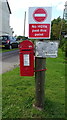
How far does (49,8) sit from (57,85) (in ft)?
8.12

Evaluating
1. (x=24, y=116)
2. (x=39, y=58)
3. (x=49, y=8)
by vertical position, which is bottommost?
(x=24, y=116)

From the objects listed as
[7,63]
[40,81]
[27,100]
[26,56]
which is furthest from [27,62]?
[7,63]

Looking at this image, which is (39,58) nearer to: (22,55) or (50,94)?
(22,55)

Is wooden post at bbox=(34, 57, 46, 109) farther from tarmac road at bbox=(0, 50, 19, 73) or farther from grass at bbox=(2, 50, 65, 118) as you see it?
tarmac road at bbox=(0, 50, 19, 73)

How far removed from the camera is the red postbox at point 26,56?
2.74m

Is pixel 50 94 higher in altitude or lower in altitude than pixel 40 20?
lower

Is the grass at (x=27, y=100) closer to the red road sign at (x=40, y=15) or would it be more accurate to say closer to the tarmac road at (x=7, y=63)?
the red road sign at (x=40, y=15)

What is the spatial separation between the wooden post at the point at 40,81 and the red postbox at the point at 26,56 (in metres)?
0.12

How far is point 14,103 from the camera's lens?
3.23m

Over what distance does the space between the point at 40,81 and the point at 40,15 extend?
121 cm

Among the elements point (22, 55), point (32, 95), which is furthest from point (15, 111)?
point (22, 55)

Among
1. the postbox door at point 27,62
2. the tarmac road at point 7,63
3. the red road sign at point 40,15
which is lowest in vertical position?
the tarmac road at point 7,63

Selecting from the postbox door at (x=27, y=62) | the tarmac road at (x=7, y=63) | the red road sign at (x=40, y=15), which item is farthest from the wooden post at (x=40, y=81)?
the tarmac road at (x=7, y=63)

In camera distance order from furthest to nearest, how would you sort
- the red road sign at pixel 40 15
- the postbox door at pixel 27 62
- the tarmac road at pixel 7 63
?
the tarmac road at pixel 7 63 → the postbox door at pixel 27 62 → the red road sign at pixel 40 15
